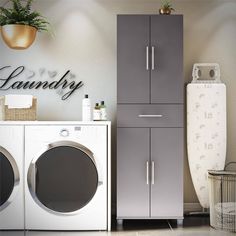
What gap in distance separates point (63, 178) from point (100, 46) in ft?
4.71

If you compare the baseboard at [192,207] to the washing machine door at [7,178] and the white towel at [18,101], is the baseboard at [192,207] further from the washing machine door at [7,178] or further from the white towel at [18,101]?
the white towel at [18,101]

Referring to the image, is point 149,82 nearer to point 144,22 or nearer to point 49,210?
point 144,22

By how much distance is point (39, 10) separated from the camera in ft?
13.1

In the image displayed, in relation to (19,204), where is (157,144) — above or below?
above

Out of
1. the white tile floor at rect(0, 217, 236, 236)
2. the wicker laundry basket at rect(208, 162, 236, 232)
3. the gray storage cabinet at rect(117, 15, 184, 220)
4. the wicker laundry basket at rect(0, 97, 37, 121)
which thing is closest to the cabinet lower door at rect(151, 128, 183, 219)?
the gray storage cabinet at rect(117, 15, 184, 220)

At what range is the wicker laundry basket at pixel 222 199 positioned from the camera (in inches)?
136

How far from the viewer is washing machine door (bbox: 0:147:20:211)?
11.0ft

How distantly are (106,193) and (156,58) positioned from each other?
50.3 inches

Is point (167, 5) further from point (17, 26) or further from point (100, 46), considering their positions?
point (17, 26)

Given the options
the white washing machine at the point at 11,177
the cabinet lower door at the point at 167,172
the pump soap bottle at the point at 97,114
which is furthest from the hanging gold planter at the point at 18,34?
the cabinet lower door at the point at 167,172

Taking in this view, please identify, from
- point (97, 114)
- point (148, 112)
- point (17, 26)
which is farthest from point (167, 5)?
point (17, 26)

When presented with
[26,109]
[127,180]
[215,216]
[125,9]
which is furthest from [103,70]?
[215,216]

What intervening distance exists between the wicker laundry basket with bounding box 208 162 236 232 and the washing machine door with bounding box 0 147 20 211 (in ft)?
5.70

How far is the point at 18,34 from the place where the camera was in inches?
136
